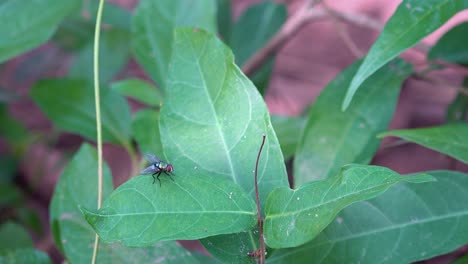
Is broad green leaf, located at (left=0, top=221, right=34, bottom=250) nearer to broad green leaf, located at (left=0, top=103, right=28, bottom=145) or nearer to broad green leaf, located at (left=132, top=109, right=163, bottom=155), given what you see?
broad green leaf, located at (left=132, top=109, right=163, bottom=155)

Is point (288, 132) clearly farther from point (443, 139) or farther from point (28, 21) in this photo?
point (28, 21)

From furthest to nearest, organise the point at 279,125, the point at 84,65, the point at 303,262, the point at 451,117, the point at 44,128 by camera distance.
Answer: the point at 44,128, the point at 84,65, the point at 451,117, the point at 279,125, the point at 303,262

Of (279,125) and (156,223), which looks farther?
(279,125)

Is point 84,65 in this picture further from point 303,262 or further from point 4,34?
point 303,262

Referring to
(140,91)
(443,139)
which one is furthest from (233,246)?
(140,91)

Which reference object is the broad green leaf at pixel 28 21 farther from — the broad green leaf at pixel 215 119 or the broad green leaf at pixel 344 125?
the broad green leaf at pixel 344 125

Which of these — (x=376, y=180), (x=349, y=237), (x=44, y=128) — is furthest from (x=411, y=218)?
(x=44, y=128)

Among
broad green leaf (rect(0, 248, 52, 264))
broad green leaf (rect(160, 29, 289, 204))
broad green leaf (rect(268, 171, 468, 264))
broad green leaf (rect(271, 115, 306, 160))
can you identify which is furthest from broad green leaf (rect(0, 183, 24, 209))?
broad green leaf (rect(268, 171, 468, 264))
